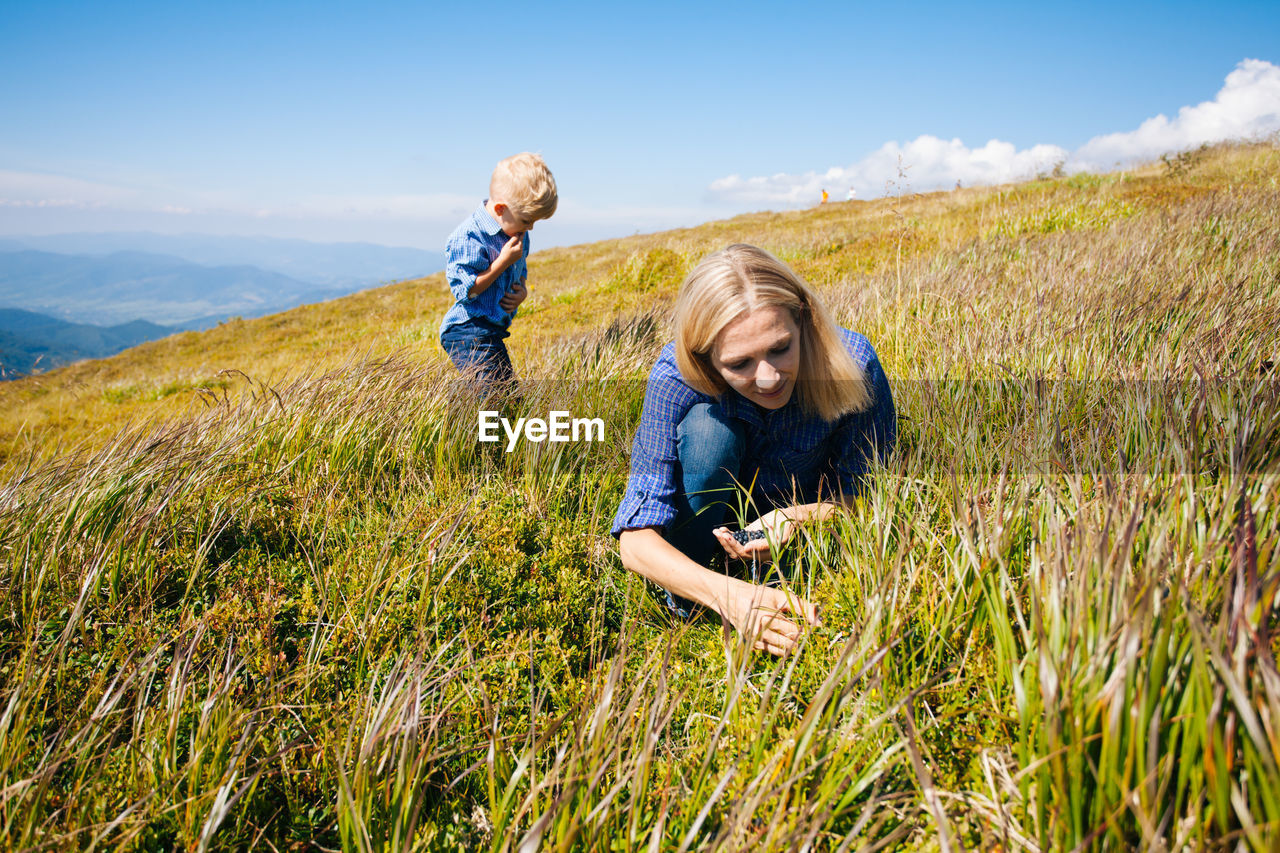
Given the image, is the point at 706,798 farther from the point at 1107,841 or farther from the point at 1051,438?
the point at 1051,438

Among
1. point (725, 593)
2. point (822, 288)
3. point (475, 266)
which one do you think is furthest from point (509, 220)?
point (822, 288)

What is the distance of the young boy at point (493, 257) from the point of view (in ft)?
13.5

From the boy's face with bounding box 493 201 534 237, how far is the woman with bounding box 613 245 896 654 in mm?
2180

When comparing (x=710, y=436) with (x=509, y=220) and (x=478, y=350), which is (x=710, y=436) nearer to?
(x=478, y=350)

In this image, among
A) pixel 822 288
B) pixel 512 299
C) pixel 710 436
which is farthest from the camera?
pixel 822 288

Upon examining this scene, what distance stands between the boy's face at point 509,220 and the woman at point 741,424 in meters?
2.18

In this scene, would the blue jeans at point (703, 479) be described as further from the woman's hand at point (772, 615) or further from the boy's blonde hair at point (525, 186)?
the boy's blonde hair at point (525, 186)

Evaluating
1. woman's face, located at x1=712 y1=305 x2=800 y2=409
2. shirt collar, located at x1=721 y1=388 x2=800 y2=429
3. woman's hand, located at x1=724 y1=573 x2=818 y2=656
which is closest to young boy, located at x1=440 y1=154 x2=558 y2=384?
shirt collar, located at x1=721 y1=388 x2=800 y2=429

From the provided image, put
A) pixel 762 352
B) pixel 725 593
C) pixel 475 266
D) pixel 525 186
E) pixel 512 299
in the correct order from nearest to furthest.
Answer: pixel 725 593 < pixel 762 352 < pixel 525 186 < pixel 475 266 < pixel 512 299

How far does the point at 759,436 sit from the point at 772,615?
3.08 ft

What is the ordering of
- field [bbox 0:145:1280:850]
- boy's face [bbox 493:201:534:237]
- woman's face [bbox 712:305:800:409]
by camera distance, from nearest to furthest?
field [bbox 0:145:1280:850]
woman's face [bbox 712:305:800:409]
boy's face [bbox 493:201:534:237]

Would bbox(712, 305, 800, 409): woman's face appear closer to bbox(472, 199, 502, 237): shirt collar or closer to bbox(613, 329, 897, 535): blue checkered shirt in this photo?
bbox(613, 329, 897, 535): blue checkered shirt

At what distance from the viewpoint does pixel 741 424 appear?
2414 mm

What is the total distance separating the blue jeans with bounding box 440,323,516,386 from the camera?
4082 millimetres
